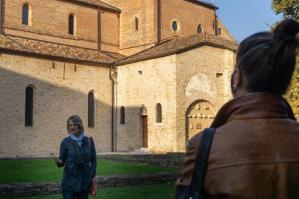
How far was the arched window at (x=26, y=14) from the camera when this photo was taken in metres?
28.0

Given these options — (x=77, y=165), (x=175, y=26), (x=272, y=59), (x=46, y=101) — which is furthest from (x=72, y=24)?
(x=272, y=59)

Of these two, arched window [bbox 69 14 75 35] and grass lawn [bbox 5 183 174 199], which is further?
arched window [bbox 69 14 75 35]

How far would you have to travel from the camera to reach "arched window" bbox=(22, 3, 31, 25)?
28.0m

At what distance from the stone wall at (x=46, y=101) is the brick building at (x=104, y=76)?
0.06m

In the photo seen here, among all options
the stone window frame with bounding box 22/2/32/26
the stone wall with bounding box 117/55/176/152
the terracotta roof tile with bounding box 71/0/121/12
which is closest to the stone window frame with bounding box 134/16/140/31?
the terracotta roof tile with bounding box 71/0/121/12

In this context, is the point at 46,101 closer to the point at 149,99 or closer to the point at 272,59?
the point at 149,99

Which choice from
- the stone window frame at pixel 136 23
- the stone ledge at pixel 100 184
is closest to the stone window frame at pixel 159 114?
the stone window frame at pixel 136 23

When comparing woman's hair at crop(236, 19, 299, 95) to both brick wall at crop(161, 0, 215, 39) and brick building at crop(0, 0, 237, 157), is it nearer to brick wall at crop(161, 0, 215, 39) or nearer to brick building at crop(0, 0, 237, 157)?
brick building at crop(0, 0, 237, 157)

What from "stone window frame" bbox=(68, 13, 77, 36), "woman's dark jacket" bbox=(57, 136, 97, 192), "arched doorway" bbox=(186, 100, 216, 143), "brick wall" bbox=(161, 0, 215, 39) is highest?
"brick wall" bbox=(161, 0, 215, 39)

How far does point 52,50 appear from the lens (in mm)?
27266

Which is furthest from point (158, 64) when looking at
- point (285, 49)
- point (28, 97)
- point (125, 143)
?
point (285, 49)

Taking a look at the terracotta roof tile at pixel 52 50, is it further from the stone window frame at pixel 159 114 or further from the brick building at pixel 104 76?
the stone window frame at pixel 159 114

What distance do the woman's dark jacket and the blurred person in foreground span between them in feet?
15.3

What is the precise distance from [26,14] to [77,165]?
23.7 m
